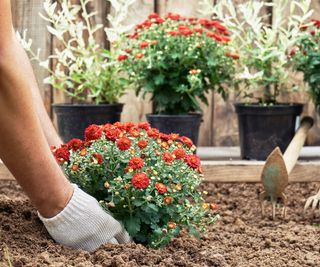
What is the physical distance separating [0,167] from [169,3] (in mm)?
1325

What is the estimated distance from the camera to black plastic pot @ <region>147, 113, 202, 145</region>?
3.73 meters

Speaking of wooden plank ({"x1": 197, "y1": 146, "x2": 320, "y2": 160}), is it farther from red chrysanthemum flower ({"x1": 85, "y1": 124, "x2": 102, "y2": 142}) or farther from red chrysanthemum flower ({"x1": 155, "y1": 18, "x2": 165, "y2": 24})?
red chrysanthemum flower ({"x1": 85, "y1": 124, "x2": 102, "y2": 142})

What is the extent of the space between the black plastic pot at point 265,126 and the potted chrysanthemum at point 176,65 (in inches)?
7.2

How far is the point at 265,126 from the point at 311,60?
382mm

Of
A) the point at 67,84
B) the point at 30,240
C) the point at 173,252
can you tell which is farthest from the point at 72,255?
the point at 67,84

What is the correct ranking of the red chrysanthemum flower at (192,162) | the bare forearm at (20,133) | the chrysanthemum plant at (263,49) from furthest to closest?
the chrysanthemum plant at (263,49) < the red chrysanthemum flower at (192,162) < the bare forearm at (20,133)

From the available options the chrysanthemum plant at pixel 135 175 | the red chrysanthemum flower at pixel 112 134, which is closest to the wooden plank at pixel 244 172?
the chrysanthemum plant at pixel 135 175

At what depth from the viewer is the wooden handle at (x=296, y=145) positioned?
3.48 m

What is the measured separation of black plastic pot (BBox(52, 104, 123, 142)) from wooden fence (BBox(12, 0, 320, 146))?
0.36 metres

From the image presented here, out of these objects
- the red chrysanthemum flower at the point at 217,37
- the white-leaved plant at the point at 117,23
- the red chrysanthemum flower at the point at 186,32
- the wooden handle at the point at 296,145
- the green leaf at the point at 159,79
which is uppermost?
the white-leaved plant at the point at 117,23

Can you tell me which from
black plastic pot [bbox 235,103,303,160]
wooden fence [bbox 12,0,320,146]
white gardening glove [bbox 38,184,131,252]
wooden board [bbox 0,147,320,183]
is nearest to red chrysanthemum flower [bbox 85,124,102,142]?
white gardening glove [bbox 38,184,131,252]

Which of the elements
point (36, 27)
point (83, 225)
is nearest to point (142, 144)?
point (83, 225)

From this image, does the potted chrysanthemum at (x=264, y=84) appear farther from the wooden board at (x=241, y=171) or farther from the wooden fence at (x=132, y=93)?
the wooden fence at (x=132, y=93)

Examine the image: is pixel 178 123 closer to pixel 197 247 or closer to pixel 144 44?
pixel 144 44
